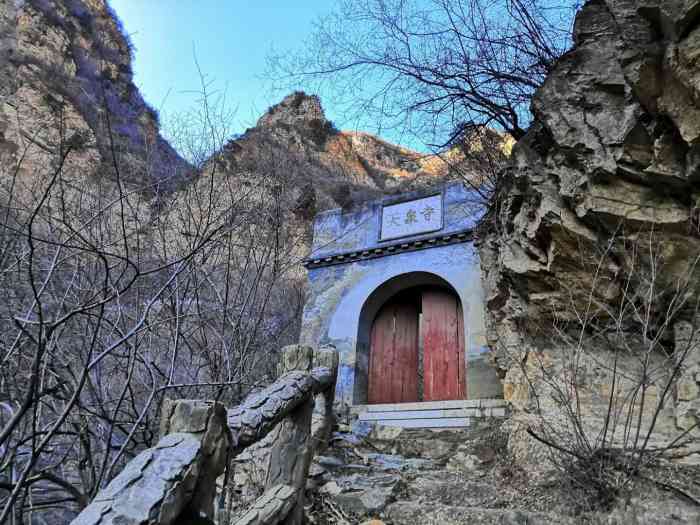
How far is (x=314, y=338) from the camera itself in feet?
28.5

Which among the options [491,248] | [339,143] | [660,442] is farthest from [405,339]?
[339,143]

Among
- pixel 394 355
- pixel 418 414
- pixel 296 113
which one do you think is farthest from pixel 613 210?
pixel 296 113

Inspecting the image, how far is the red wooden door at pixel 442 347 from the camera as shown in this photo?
817 cm

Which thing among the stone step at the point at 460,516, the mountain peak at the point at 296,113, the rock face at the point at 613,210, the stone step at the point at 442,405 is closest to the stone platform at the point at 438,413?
the stone step at the point at 442,405

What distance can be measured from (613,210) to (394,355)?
18.4ft

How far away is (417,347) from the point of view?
8.87 meters

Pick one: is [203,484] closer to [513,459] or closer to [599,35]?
[513,459]

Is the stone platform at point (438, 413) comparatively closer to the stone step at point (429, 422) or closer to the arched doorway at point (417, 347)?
the stone step at point (429, 422)

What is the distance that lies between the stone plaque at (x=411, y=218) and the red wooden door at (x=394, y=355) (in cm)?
130

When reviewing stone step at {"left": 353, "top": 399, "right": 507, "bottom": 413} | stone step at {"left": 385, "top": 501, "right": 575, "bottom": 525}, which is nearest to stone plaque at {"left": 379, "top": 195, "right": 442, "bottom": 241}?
→ stone step at {"left": 353, "top": 399, "right": 507, "bottom": 413}

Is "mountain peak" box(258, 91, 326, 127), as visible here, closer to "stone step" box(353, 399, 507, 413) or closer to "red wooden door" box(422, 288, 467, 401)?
"red wooden door" box(422, 288, 467, 401)

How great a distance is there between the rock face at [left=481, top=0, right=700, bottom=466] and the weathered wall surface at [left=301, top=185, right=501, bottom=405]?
3.26m

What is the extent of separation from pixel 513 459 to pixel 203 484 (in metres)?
3.04

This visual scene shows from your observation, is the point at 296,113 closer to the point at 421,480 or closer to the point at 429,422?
the point at 429,422
